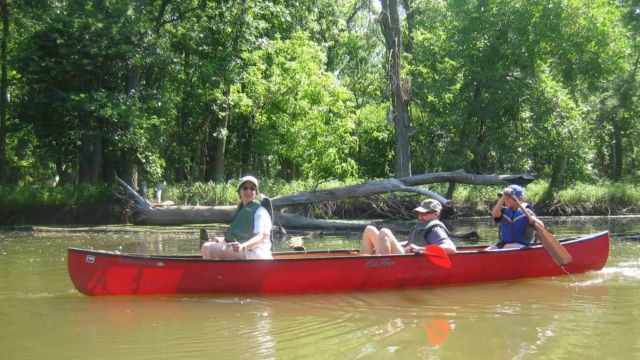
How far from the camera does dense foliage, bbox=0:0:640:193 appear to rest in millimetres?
17281

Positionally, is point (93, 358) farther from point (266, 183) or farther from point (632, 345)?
point (266, 183)

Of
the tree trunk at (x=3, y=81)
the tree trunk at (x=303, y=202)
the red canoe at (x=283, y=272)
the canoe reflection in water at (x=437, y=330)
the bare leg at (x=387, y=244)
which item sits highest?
the tree trunk at (x=3, y=81)

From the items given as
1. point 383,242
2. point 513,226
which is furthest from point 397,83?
point 383,242

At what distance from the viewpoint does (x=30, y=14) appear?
19141 mm

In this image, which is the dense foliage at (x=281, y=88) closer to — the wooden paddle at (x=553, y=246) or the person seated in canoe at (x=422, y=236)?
the person seated in canoe at (x=422, y=236)

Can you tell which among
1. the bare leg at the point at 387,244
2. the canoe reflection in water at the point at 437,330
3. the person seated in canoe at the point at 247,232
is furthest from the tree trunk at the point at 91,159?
the canoe reflection in water at the point at 437,330

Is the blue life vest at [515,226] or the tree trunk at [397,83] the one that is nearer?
the blue life vest at [515,226]

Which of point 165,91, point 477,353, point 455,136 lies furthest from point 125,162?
point 477,353

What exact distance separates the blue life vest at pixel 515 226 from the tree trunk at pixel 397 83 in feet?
35.7

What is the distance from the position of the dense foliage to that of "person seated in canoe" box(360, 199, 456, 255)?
10.5 m

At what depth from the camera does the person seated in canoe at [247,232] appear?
25.0ft

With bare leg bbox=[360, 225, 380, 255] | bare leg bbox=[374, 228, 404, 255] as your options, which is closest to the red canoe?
bare leg bbox=[374, 228, 404, 255]

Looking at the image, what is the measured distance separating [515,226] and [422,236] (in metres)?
1.65

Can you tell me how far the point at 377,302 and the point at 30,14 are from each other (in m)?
16.3
